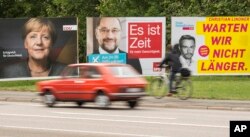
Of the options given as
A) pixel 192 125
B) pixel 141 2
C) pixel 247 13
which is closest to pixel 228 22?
pixel 247 13

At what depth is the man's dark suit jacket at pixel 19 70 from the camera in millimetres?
30562

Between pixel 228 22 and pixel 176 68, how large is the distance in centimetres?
895

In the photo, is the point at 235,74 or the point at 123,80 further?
the point at 235,74

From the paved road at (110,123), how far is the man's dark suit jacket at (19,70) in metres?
9.91

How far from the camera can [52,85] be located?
22016 mm

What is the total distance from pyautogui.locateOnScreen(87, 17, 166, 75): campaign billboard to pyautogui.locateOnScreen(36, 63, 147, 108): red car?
29.8ft

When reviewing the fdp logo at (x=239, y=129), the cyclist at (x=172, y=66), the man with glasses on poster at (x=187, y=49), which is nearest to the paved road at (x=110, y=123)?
the cyclist at (x=172, y=66)

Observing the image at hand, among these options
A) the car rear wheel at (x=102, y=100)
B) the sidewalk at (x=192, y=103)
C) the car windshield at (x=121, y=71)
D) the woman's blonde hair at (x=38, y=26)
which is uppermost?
the woman's blonde hair at (x=38, y=26)

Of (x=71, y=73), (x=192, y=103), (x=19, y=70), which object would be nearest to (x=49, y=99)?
(x=71, y=73)

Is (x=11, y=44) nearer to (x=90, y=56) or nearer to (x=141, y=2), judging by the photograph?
(x=90, y=56)

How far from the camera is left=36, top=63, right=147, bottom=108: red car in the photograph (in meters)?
20.1

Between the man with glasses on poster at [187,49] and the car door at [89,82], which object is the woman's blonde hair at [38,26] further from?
the car door at [89,82]

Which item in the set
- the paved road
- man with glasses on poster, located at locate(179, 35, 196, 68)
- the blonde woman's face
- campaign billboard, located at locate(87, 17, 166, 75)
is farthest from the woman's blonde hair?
the paved road

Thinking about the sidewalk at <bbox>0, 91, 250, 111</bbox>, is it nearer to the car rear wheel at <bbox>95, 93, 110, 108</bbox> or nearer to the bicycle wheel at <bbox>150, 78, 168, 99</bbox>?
the bicycle wheel at <bbox>150, 78, 168, 99</bbox>
